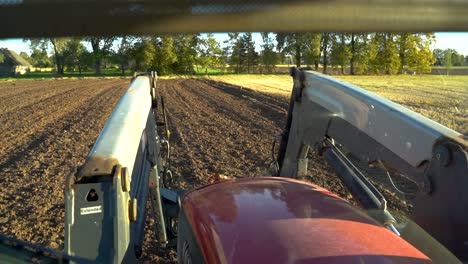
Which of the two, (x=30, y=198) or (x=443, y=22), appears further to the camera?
(x=30, y=198)

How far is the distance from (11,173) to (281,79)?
109 ft

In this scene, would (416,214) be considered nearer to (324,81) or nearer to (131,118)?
(324,81)

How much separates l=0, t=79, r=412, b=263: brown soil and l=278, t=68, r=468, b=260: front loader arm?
71 centimetres

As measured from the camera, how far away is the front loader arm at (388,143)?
1.66 metres

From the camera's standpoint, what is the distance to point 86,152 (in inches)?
360

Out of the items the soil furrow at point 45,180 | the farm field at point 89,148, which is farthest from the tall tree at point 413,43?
the soil furrow at point 45,180

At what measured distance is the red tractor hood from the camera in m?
1.25

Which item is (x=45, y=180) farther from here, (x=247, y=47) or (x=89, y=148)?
(x=247, y=47)

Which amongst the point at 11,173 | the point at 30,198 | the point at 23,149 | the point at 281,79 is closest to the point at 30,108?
the point at 23,149

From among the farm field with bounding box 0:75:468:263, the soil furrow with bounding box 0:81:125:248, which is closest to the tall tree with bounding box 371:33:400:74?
the farm field with bounding box 0:75:468:263

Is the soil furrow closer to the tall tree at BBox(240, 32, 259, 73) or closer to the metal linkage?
the metal linkage

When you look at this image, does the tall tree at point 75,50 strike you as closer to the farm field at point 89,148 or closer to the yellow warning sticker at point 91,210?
the yellow warning sticker at point 91,210

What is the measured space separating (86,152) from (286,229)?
836cm

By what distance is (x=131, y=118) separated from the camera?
2445mm
